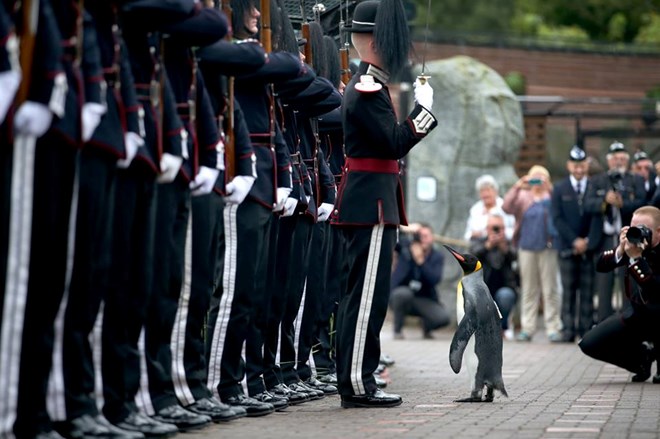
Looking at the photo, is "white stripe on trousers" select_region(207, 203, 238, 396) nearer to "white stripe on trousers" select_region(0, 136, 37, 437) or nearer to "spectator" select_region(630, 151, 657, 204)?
"white stripe on trousers" select_region(0, 136, 37, 437)

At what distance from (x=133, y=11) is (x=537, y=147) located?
1863cm

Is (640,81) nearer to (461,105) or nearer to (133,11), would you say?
(461,105)

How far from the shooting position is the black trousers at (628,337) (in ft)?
40.5

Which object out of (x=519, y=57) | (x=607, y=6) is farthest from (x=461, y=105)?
(x=607, y=6)

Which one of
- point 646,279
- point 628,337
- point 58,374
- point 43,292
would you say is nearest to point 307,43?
point 646,279

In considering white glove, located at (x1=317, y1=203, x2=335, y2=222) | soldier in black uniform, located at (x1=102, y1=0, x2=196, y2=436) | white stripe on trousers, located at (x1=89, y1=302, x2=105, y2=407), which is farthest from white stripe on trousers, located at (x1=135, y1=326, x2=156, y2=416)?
white glove, located at (x1=317, y1=203, x2=335, y2=222)

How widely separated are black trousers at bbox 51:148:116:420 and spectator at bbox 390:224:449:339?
1291 centimetres

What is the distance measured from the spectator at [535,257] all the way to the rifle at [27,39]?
544 inches

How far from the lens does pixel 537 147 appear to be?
83.1 feet

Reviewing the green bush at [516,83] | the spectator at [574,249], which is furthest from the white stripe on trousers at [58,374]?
the green bush at [516,83]

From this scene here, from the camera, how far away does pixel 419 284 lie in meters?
19.8

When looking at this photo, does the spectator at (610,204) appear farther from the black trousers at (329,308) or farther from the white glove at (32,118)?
the white glove at (32,118)

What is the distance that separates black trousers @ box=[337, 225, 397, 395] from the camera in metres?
9.48

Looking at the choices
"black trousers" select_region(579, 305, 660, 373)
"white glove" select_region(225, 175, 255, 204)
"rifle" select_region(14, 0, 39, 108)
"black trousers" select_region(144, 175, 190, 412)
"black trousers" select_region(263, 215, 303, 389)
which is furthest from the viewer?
"black trousers" select_region(579, 305, 660, 373)
